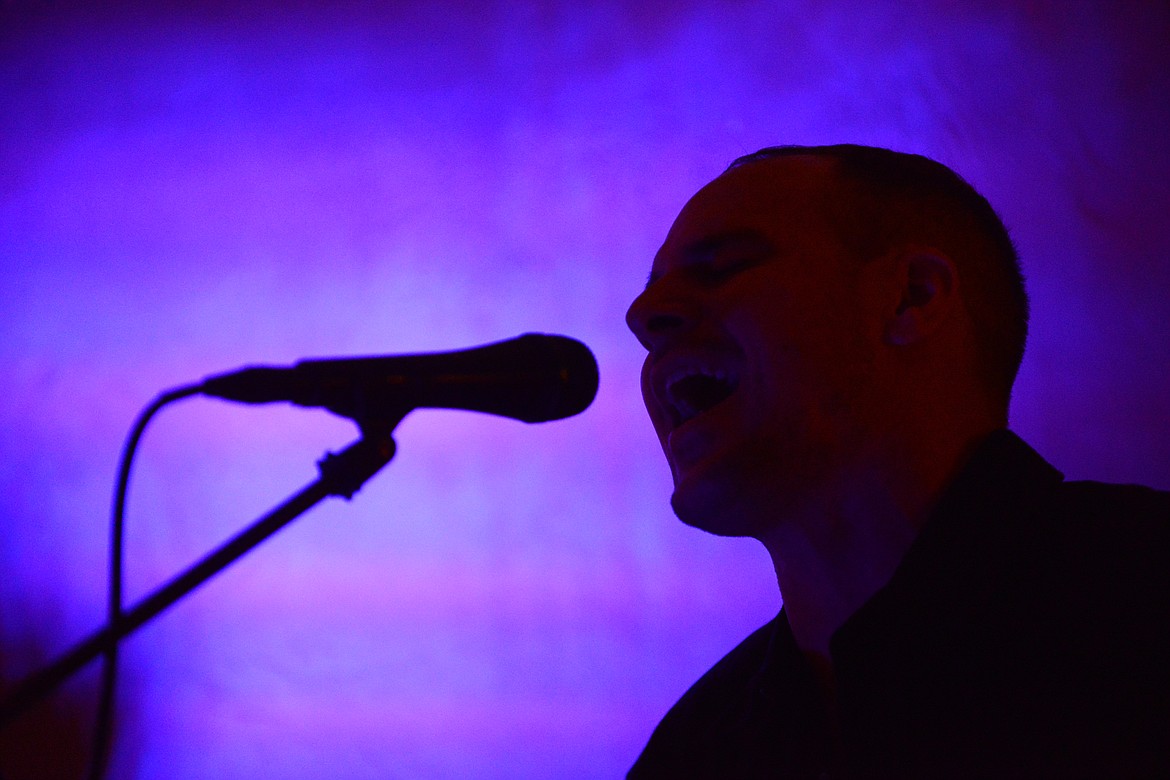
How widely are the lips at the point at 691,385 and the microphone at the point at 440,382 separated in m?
0.32

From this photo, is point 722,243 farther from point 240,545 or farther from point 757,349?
point 240,545

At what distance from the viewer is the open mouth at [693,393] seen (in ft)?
4.30

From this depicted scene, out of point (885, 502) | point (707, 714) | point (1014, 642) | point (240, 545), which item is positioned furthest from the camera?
point (707, 714)

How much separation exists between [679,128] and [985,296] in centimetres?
79

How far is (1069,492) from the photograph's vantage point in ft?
3.74

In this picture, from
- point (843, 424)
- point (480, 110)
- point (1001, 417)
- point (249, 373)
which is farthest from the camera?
point (480, 110)

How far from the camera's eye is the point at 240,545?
0.91 meters

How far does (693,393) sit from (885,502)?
1.09 feet

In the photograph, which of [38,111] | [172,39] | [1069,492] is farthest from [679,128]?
[38,111]

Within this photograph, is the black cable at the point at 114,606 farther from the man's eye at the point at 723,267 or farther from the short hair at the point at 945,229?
the short hair at the point at 945,229

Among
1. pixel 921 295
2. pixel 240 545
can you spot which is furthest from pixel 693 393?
pixel 240 545

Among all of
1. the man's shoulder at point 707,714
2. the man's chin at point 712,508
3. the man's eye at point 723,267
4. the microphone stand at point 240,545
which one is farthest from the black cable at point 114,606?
the man's shoulder at point 707,714

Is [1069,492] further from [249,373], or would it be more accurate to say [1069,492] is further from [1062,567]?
[249,373]

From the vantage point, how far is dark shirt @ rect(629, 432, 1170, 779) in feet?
3.16
